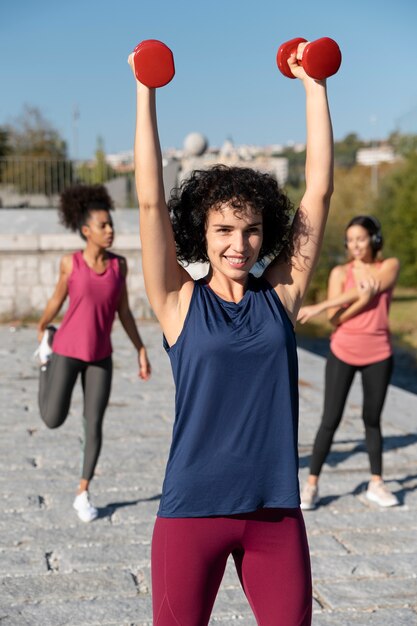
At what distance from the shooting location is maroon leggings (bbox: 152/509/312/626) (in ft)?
7.95

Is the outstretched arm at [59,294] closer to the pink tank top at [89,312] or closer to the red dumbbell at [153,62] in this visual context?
the pink tank top at [89,312]

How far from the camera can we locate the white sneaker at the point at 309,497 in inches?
214

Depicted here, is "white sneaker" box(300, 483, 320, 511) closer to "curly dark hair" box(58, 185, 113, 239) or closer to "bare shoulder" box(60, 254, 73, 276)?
"bare shoulder" box(60, 254, 73, 276)

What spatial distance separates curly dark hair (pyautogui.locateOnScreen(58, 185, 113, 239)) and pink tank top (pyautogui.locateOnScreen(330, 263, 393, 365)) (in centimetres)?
165

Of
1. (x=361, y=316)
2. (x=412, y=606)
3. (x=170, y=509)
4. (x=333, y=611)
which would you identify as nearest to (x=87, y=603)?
(x=333, y=611)

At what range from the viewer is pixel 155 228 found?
2.51m

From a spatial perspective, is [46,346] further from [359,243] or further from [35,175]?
[35,175]

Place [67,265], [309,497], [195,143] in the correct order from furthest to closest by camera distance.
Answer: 1. [195,143]
2. [67,265]
3. [309,497]

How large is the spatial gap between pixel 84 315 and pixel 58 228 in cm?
1047

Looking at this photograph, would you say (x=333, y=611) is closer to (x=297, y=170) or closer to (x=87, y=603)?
(x=87, y=603)

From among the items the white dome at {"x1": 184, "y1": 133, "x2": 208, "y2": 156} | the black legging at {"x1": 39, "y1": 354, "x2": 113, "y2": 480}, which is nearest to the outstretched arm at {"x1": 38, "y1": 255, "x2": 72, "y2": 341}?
the black legging at {"x1": 39, "y1": 354, "x2": 113, "y2": 480}

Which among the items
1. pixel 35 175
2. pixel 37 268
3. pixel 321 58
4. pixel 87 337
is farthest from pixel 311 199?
pixel 35 175

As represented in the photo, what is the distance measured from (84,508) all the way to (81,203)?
6.34 feet

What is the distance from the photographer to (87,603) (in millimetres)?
4004
